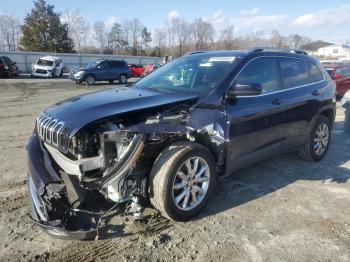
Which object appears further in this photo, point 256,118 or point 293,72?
point 293,72

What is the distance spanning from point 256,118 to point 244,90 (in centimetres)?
55

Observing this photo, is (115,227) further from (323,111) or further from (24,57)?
(24,57)

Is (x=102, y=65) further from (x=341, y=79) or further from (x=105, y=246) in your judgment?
(x=105, y=246)

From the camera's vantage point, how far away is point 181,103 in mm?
4031

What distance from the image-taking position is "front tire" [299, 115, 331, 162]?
5.71 metres

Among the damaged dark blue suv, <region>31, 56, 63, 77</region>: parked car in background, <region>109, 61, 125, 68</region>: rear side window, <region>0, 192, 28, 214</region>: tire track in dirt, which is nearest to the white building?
<region>31, 56, 63, 77</region>: parked car in background

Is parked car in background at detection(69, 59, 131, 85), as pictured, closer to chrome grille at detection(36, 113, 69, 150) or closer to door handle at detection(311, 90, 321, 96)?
door handle at detection(311, 90, 321, 96)

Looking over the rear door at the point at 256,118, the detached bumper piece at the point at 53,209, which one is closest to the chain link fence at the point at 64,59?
the rear door at the point at 256,118

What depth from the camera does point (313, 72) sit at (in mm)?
5844

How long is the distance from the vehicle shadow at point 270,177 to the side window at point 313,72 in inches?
54.5

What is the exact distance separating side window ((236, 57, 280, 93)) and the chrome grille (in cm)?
219

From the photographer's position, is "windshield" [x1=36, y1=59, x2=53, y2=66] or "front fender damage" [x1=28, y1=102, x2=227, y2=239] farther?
"windshield" [x1=36, y1=59, x2=53, y2=66]

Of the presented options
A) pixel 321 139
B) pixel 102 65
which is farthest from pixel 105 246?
pixel 102 65

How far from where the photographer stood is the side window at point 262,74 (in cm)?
449
